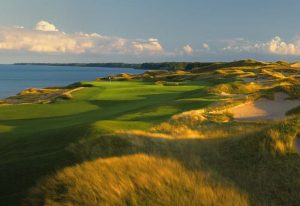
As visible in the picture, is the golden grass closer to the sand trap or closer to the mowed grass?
the mowed grass

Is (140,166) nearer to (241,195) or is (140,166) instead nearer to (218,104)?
(241,195)

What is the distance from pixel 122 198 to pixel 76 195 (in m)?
0.92

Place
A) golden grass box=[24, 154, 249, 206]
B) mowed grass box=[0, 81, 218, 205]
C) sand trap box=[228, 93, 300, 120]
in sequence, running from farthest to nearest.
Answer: sand trap box=[228, 93, 300, 120], mowed grass box=[0, 81, 218, 205], golden grass box=[24, 154, 249, 206]

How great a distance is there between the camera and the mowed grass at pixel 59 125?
12133 mm

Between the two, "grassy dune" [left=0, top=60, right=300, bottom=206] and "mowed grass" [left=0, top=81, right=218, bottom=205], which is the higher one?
"grassy dune" [left=0, top=60, right=300, bottom=206]

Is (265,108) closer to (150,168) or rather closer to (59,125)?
(59,125)

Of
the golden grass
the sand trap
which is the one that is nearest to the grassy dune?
the golden grass

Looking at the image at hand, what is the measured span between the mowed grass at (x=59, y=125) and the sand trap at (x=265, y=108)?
2.46 meters

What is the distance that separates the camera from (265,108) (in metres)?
28.5

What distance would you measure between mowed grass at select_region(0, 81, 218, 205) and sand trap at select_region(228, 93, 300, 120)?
2456 millimetres

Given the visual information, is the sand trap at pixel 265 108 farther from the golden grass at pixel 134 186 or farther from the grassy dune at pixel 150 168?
the golden grass at pixel 134 186

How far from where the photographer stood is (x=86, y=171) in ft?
29.6

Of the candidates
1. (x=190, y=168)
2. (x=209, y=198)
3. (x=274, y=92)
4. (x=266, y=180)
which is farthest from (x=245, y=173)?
(x=274, y=92)

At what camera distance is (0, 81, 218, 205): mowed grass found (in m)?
12.1
